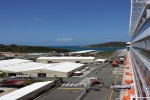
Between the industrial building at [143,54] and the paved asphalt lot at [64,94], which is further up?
the industrial building at [143,54]

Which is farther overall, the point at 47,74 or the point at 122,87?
the point at 47,74

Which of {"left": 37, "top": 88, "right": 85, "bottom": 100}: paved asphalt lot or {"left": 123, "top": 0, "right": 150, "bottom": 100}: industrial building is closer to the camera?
{"left": 123, "top": 0, "right": 150, "bottom": 100}: industrial building

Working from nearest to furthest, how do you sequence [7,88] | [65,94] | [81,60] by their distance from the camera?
1. [65,94]
2. [7,88]
3. [81,60]

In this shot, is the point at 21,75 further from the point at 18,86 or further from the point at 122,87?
the point at 122,87

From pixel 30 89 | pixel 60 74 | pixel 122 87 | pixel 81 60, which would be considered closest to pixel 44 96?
pixel 30 89

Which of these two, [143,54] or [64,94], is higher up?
[143,54]

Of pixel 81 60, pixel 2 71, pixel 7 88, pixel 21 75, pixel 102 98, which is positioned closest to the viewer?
pixel 102 98

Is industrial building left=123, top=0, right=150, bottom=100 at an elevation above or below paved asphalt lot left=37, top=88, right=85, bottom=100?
above

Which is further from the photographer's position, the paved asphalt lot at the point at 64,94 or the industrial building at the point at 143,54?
the paved asphalt lot at the point at 64,94

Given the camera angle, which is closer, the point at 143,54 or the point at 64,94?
the point at 143,54
